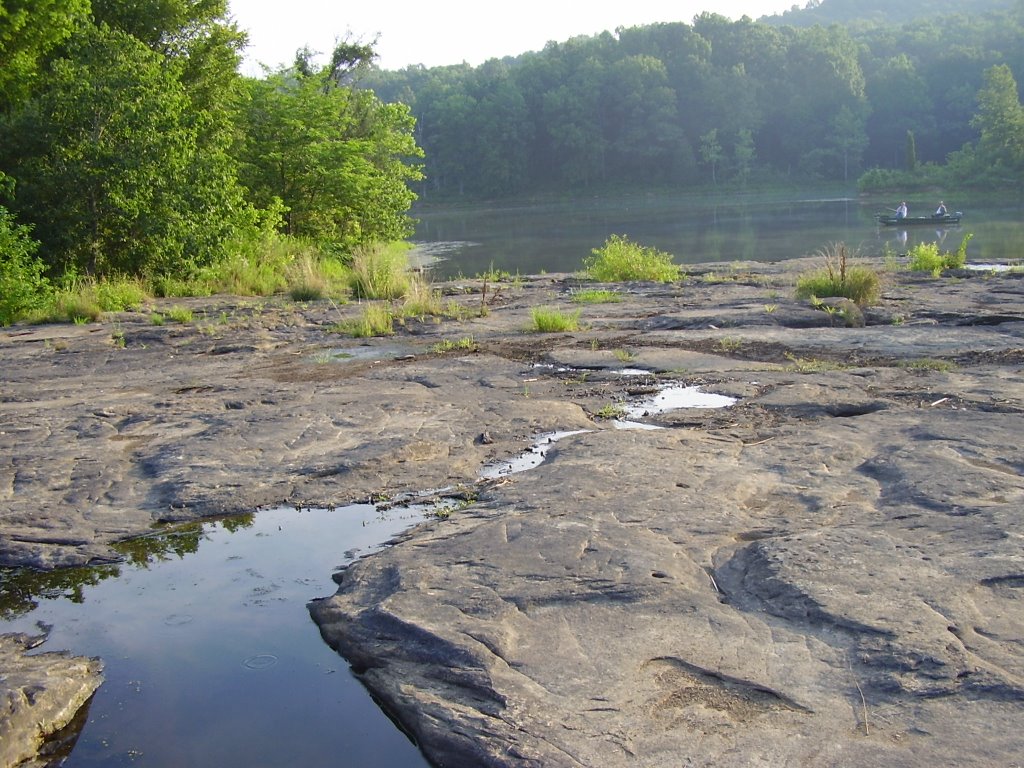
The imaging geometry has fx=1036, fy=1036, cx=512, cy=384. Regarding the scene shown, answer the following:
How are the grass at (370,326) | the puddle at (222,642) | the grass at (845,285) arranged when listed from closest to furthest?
the puddle at (222,642) → the grass at (370,326) → the grass at (845,285)

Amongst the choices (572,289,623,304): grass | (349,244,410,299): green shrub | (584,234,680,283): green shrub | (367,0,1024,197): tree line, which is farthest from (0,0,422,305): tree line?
(367,0,1024,197): tree line

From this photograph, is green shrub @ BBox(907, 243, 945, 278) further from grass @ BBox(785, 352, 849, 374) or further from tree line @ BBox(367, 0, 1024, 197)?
tree line @ BBox(367, 0, 1024, 197)

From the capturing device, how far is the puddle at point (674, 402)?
9.27 metres

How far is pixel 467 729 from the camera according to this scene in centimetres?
396

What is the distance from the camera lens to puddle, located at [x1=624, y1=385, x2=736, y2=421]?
9266mm

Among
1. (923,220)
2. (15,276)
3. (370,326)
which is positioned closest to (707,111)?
(923,220)

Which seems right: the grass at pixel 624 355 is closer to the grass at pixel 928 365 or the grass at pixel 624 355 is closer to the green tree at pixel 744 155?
the grass at pixel 928 365

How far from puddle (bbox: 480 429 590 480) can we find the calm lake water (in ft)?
67.4

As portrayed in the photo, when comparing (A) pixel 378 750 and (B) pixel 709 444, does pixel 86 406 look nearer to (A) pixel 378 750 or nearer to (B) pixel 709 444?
(B) pixel 709 444

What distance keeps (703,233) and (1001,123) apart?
120ft

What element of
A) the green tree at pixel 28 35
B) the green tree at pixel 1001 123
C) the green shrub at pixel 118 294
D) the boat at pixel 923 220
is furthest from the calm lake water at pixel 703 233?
the green tree at pixel 28 35

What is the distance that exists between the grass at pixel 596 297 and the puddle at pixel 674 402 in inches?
358

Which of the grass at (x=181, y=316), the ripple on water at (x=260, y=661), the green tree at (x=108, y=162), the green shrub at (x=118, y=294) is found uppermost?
the green tree at (x=108, y=162)

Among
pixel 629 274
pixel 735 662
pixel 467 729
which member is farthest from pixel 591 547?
pixel 629 274
